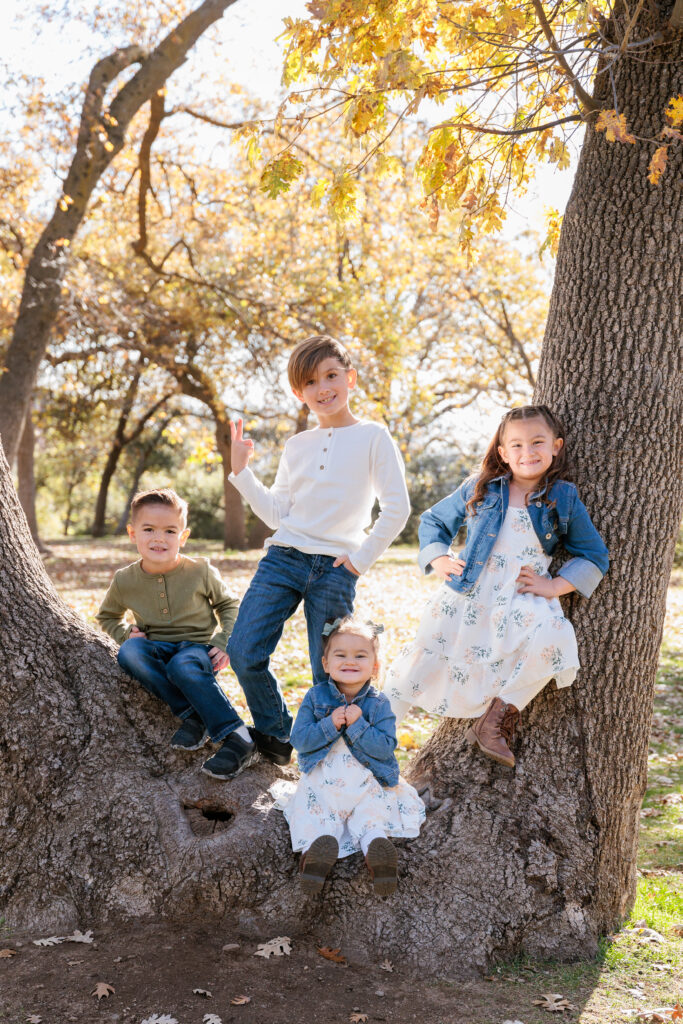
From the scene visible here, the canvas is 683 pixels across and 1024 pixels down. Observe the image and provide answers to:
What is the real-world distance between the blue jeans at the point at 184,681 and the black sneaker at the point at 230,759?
0.15 feet

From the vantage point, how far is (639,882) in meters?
4.22

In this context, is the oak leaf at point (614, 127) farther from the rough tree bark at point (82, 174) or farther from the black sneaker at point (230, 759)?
the rough tree bark at point (82, 174)

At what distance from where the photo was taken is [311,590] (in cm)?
365

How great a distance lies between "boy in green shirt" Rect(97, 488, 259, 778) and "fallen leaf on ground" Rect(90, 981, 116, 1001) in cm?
93

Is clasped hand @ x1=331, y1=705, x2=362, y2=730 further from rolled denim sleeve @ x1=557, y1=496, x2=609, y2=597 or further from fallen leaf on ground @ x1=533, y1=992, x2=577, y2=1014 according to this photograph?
fallen leaf on ground @ x1=533, y1=992, x2=577, y2=1014

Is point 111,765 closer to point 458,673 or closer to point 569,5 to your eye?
point 458,673

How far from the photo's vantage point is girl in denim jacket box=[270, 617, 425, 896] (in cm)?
323

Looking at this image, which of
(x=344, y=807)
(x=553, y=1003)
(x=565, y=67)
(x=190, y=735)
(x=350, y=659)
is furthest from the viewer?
(x=565, y=67)

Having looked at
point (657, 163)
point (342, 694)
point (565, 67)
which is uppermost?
point (565, 67)

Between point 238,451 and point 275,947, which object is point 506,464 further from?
point 275,947

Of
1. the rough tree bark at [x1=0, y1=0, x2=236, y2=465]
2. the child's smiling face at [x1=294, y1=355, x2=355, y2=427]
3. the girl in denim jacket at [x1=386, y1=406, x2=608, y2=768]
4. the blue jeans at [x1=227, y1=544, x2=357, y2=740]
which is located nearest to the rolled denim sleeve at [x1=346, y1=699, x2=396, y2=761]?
the girl in denim jacket at [x1=386, y1=406, x2=608, y2=768]

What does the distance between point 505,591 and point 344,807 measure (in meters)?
1.08

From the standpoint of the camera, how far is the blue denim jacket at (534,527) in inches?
134

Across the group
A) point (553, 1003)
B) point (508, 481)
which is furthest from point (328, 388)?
point (553, 1003)
